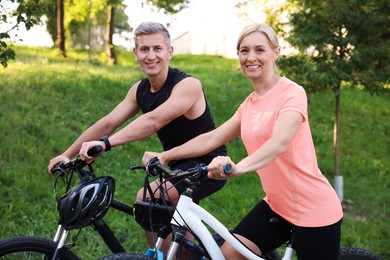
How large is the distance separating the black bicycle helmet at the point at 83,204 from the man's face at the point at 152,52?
0.88 metres

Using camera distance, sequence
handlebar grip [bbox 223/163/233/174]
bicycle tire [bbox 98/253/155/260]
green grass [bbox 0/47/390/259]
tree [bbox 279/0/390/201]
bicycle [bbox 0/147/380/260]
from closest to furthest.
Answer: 1. handlebar grip [bbox 223/163/233/174]
2. bicycle tire [bbox 98/253/155/260]
3. bicycle [bbox 0/147/380/260]
4. green grass [bbox 0/47/390/259]
5. tree [bbox 279/0/390/201]

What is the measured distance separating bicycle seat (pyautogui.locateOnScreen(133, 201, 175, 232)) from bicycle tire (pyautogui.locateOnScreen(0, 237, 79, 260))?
462 millimetres

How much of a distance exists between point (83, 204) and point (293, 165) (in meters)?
1.08

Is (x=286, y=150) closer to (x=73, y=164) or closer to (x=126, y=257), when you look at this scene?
(x=126, y=257)

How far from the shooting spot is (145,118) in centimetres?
350

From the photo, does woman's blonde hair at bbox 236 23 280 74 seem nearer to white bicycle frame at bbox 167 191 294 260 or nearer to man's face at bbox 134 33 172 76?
man's face at bbox 134 33 172 76

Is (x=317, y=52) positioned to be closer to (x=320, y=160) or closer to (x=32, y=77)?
(x=320, y=160)

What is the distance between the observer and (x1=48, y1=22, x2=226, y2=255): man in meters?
3.51

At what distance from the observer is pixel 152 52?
3.60m

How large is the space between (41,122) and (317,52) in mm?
4054

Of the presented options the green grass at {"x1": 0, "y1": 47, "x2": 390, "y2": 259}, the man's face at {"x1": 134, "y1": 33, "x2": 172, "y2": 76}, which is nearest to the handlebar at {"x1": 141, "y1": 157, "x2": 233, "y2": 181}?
the man's face at {"x1": 134, "y1": 33, "x2": 172, "y2": 76}

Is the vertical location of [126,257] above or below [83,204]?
below

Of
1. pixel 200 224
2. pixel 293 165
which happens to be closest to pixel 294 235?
pixel 293 165

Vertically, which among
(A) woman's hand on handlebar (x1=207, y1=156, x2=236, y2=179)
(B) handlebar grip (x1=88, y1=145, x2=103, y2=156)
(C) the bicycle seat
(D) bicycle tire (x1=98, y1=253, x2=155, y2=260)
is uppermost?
(A) woman's hand on handlebar (x1=207, y1=156, x2=236, y2=179)
